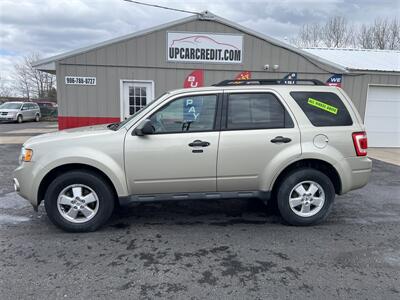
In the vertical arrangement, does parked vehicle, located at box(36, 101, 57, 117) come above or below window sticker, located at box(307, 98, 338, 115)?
below

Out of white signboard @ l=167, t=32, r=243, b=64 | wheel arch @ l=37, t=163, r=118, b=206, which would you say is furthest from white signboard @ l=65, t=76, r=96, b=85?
wheel arch @ l=37, t=163, r=118, b=206

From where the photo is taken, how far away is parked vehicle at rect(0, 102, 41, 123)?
22.6 metres

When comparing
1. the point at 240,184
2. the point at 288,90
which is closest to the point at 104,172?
the point at 240,184

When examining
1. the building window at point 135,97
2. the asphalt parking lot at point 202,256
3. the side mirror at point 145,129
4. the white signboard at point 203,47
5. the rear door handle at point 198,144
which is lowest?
the asphalt parking lot at point 202,256

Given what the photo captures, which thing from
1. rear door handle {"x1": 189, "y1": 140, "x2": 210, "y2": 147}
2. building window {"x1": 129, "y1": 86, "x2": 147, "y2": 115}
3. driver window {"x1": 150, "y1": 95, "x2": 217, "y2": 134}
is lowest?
rear door handle {"x1": 189, "y1": 140, "x2": 210, "y2": 147}

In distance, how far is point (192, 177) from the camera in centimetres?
399

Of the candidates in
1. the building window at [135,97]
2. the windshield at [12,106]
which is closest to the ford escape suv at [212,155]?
the building window at [135,97]

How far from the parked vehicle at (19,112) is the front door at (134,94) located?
56.0ft

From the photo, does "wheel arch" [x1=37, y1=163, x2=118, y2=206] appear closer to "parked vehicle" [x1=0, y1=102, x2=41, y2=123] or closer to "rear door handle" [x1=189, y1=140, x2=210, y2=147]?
"rear door handle" [x1=189, y1=140, x2=210, y2=147]

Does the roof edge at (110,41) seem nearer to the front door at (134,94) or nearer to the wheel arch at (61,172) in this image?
the front door at (134,94)

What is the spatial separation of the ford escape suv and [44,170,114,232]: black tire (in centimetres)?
1

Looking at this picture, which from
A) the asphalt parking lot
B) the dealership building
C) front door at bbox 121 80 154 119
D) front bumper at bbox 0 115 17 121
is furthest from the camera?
front bumper at bbox 0 115 17 121

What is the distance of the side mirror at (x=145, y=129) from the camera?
376 centimetres

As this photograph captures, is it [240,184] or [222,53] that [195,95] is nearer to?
[240,184]
